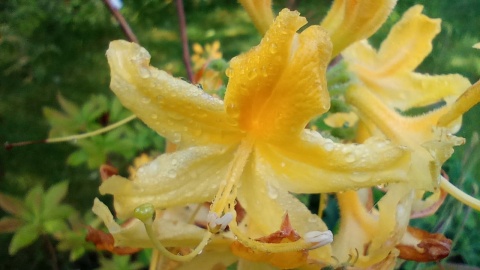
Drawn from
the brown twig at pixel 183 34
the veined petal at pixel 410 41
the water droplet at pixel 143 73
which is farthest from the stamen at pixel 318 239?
the brown twig at pixel 183 34

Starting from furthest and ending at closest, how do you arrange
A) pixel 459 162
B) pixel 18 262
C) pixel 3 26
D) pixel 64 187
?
pixel 18 262 → pixel 3 26 → pixel 64 187 → pixel 459 162

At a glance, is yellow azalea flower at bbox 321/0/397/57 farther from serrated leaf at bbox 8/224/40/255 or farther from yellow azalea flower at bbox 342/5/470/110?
serrated leaf at bbox 8/224/40/255

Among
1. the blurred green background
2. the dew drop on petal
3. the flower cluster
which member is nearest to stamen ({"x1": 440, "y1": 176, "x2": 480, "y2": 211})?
the flower cluster

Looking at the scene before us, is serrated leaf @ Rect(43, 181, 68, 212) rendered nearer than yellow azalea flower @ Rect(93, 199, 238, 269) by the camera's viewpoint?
A: No

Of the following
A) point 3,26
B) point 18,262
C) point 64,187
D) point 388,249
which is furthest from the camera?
point 18,262

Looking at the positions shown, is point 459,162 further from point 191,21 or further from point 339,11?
point 191,21

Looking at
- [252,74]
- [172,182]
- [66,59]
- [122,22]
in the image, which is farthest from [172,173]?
[66,59]

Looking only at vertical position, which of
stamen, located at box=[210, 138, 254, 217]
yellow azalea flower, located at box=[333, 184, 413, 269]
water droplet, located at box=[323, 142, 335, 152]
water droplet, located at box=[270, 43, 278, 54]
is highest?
water droplet, located at box=[270, 43, 278, 54]

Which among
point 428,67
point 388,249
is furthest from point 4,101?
point 388,249
